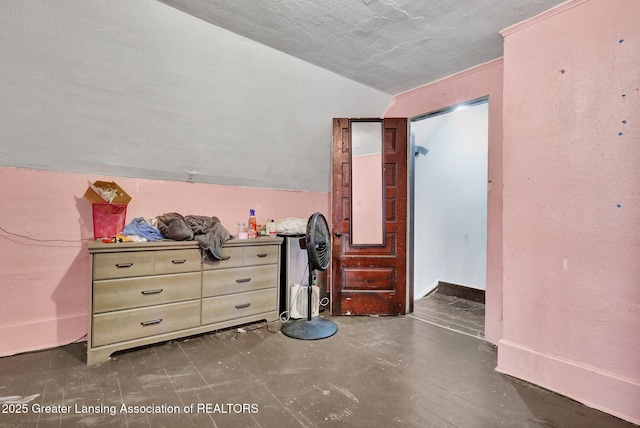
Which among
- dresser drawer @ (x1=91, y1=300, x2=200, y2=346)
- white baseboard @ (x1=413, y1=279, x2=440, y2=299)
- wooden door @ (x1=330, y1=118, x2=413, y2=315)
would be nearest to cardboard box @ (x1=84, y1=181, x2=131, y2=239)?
dresser drawer @ (x1=91, y1=300, x2=200, y2=346)

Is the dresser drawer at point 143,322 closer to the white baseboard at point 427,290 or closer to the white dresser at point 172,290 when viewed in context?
the white dresser at point 172,290

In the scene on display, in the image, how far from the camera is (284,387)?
1.96 meters

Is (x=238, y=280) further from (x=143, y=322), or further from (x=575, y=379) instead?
(x=575, y=379)

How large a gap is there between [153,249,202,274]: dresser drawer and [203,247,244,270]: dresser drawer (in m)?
0.10

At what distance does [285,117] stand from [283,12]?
1111 mm

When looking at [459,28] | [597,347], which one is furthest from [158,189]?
[597,347]

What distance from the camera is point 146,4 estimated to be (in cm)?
204

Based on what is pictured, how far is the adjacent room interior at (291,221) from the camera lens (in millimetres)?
1822

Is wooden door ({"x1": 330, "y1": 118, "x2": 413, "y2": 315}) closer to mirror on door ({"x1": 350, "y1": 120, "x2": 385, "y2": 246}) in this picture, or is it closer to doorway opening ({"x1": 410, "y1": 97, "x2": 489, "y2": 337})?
mirror on door ({"x1": 350, "y1": 120, "x2": 385, "y2": 246})

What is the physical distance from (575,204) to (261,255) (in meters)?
2.50

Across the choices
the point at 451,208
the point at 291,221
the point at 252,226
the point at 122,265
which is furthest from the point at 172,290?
the point at 451,208

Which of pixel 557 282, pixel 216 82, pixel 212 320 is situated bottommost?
pixel 212 320

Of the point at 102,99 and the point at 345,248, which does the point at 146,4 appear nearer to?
the point at 102,99

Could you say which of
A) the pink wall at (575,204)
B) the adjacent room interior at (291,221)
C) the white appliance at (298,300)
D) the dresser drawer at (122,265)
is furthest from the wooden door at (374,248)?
the dresser drawer at (122,265)
